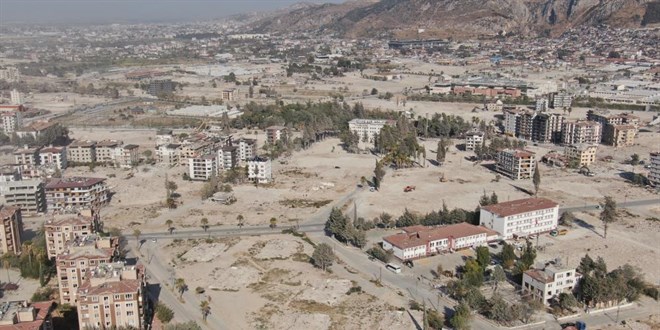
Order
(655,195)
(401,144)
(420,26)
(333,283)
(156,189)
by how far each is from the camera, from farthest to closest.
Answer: (420,26) < (401,144) < (156,189) < (655,195) < (333,283)

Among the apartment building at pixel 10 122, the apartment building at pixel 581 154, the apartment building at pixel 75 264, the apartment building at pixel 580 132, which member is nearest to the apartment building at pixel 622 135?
the apartment building at pixel 580 132

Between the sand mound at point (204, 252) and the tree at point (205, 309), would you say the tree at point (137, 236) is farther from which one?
the tree at point (205, 309)

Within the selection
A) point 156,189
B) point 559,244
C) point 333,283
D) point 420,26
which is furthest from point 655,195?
point 420,26

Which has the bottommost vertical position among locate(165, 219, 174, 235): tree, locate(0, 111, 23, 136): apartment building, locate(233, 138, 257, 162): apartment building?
locate(165, 219, 174, 235): tree

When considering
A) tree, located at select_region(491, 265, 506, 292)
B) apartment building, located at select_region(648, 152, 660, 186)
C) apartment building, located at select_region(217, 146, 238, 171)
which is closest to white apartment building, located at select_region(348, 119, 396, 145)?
apartment building, located at select_region(217, 146, 238, 171)

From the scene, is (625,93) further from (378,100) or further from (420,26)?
(420,26)

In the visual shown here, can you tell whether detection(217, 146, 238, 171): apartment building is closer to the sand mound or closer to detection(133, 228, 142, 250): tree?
detection(133, 228, 142, 250): tree
